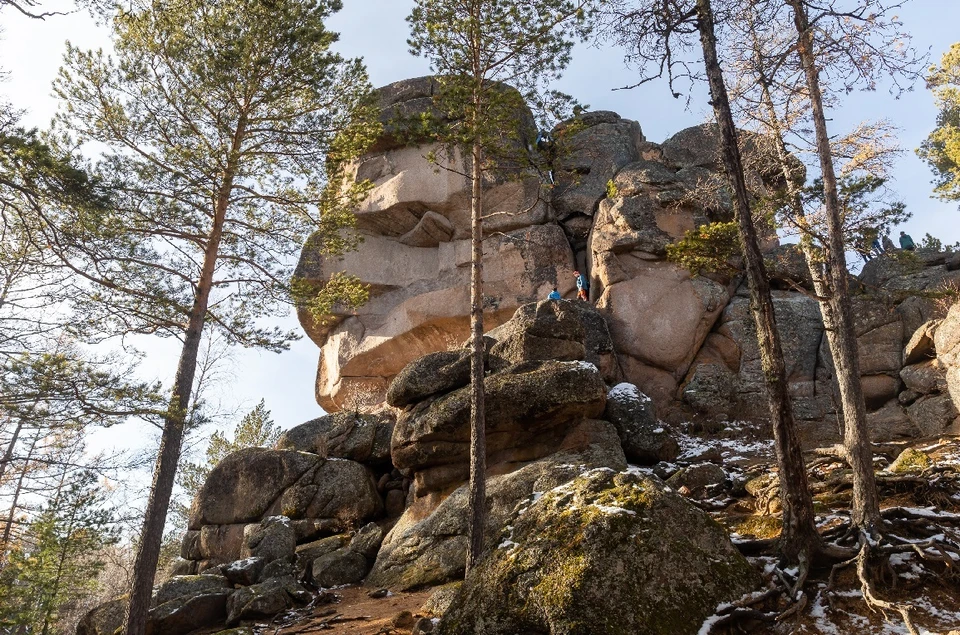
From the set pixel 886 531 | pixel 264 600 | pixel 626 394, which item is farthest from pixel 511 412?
pixel 886 531

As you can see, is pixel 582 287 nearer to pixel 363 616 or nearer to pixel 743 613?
pixel 363 616

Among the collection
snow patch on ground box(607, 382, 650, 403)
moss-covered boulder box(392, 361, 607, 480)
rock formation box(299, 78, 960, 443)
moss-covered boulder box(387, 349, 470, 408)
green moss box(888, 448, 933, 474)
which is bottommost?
green moss box(888, 448, 933, 474)

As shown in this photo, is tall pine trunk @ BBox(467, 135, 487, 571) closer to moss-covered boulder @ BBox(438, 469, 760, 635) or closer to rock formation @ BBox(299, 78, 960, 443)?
moss-covered boulder @ BBox(438, 469, 760, 635)

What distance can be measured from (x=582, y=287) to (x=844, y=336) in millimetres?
14329

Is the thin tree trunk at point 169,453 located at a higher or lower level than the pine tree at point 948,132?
lower

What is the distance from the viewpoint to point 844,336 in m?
9.62

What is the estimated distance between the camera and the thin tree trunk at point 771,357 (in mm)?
7145

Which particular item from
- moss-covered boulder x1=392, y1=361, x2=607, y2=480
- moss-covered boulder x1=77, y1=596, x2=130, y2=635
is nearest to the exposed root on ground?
moss-covered boulder x1=392, y1=361, x2=607, y2=480

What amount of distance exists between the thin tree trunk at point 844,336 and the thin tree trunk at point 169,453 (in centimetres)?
1066

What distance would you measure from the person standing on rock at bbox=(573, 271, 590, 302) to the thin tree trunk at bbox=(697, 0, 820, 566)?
48.0ft

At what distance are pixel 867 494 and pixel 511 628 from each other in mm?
5552

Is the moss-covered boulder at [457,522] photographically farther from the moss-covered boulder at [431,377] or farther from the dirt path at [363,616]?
the moss-covered boulder at [431,377]

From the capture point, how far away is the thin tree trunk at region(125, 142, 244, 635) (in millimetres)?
10383

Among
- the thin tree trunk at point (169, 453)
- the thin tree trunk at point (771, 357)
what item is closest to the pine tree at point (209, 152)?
the thin tree trunk at point (169, 453)
